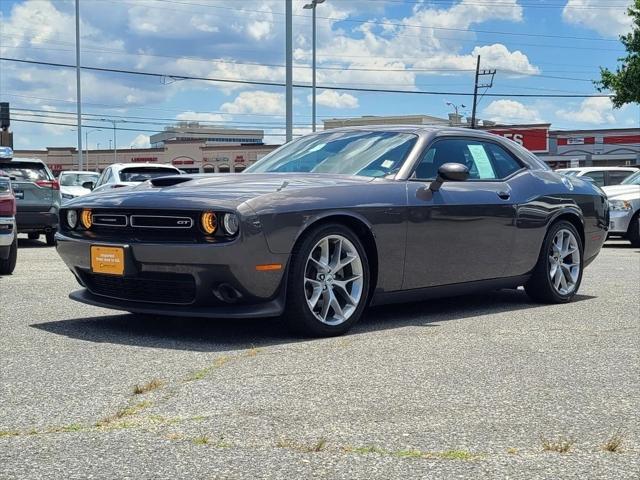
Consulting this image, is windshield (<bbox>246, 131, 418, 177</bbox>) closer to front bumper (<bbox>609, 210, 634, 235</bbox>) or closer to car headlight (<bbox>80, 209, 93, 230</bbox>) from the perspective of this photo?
car headlight (<bbox>80, 209, 93, 230</bbox>)

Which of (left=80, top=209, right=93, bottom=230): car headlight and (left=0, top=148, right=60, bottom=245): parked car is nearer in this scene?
(left=80, top=209, right=93, bottom=230): car headlight

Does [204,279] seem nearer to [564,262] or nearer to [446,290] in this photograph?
[446,290]

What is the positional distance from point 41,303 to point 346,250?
8.57 ft

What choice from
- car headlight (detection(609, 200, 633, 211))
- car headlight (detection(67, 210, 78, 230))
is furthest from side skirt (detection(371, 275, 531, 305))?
car headlight (detection(609, 200, 633, 211))

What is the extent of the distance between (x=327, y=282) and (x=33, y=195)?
34.3 feet

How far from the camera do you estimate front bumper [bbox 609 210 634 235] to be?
15164mm

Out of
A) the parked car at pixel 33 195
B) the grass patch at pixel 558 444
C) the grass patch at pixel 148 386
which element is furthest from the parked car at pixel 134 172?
the grass patch at pixel 558 444

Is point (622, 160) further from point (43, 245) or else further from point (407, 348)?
point (407, 348)

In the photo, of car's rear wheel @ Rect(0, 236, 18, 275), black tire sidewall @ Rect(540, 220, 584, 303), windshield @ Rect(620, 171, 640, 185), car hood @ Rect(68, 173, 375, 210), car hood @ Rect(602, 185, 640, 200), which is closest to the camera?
car hood @ Rect(68, 173, 375, 210)

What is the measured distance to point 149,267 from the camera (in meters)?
5.07

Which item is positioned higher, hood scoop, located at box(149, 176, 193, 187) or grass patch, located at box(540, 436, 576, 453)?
hood scoop, located at box(149, 176, 193, 187)

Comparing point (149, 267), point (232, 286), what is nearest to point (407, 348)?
point (232, 286)

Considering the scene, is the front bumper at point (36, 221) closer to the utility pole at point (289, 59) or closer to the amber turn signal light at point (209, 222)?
the utility pole at point (289, 59)

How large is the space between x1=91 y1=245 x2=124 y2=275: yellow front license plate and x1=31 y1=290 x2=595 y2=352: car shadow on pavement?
388 mm
